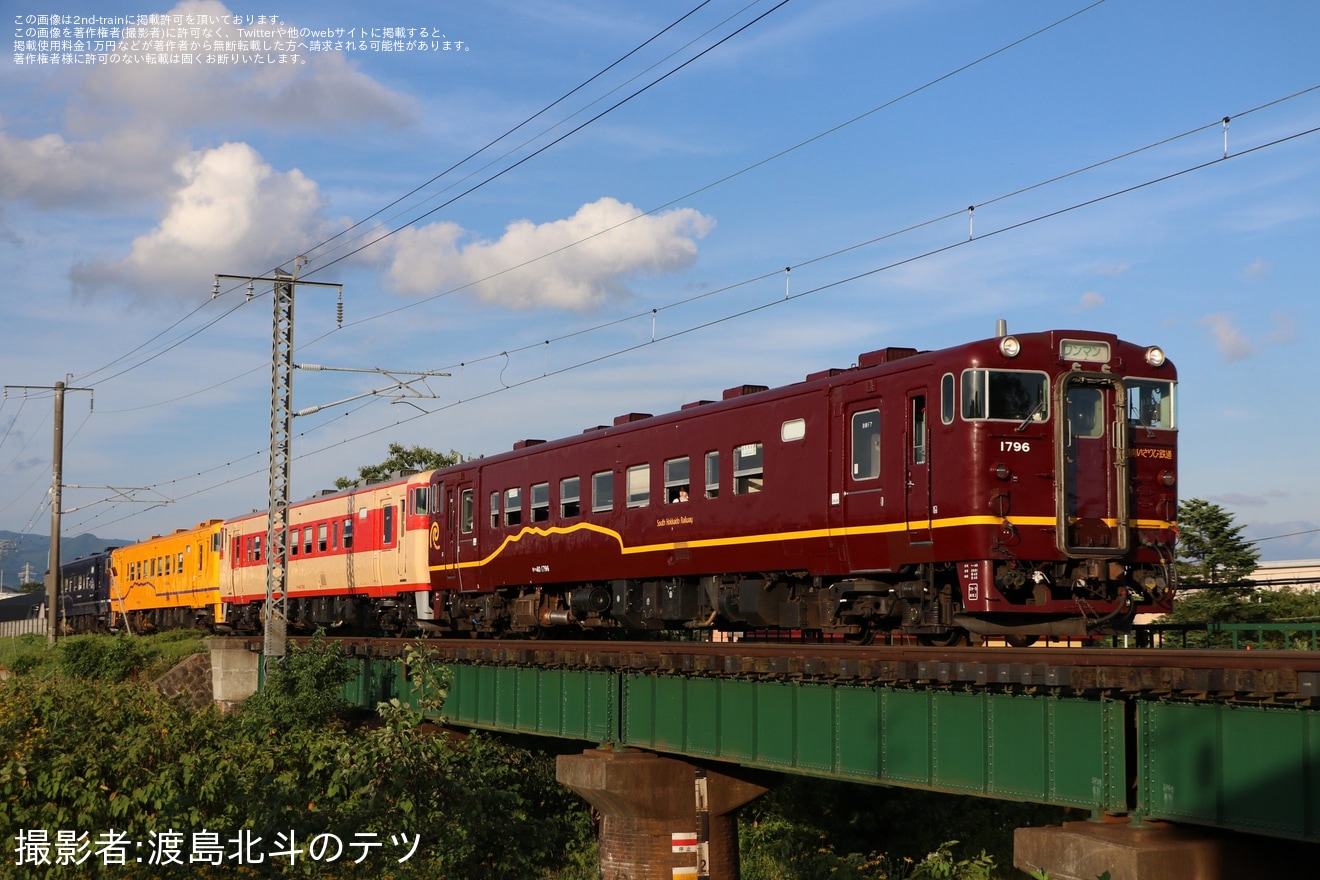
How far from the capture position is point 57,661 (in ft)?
161

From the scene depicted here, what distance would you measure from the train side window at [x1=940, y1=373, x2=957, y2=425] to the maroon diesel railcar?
0.07 ft

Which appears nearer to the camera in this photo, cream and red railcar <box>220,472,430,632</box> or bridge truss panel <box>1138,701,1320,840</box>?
bridge truss panel <box>1138,701,1320,840</box>

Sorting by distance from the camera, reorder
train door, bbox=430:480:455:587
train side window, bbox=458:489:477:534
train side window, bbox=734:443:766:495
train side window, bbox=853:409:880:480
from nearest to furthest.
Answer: train side window, bbox=853:409:880:480 → train side window, bbox=734:443:766:495 → train side window, bbox=458:489:477:534 → train door, bbox=430:480:455:587

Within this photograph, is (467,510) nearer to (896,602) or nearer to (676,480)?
(676,480)

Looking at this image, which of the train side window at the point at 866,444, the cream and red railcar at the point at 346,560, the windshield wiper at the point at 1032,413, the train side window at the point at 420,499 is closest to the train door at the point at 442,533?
the cream and red railcar at the point at 346,560

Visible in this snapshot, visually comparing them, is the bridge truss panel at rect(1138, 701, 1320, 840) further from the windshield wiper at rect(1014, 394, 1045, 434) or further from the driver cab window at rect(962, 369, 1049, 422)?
the driver cab window at rect(962, 369, 1049, 422)

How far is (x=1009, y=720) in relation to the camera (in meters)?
14.8

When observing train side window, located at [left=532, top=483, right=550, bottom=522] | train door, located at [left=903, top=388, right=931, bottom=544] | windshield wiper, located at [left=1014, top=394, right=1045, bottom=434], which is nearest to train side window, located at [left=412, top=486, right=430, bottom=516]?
train side window, located at [left=532, top=483, right=550, bottom=522]

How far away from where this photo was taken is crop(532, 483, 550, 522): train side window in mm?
28219

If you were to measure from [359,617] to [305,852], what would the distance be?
1947 cm

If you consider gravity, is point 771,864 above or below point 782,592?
below

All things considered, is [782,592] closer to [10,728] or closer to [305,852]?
[305,852]

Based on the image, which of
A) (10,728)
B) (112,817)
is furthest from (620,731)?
(10,728)

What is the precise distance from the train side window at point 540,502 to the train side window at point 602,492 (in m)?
2.03
